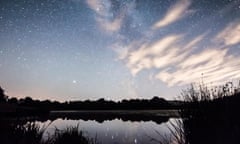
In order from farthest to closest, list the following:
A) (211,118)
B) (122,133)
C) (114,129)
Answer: (114,129) → (122,133) → (211,118)

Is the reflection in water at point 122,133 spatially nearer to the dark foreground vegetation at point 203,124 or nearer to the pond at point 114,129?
the pond at point 114,129

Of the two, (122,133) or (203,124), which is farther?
(122,133)

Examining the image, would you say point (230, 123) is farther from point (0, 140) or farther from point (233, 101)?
point (0, 140)

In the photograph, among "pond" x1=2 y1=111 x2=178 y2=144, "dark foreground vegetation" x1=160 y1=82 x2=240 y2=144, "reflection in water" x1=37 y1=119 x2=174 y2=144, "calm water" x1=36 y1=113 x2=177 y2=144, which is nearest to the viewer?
"dark foreground vegetation" x1=160 y1=82 x2=240 y2=144

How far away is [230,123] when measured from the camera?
4.71 m

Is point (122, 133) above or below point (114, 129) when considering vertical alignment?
below

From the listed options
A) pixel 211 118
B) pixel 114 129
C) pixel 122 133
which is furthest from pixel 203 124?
pixel 114 129

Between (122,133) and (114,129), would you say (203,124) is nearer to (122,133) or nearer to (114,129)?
(122,133)

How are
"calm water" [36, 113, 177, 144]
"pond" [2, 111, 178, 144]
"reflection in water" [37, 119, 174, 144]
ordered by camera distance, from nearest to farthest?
"pond" [2, 111, 178, 144] < "calm water" [36, 113, 177, 144] < "reflection in water" [37, 119, 174, 144]

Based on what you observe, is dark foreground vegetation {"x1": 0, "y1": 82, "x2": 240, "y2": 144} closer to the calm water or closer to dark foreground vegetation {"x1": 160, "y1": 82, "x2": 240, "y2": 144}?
dark foreground vegetation {"x1": 160, "y1": 82, "x2": 240, "y2": 144}

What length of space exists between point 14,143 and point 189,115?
3.63 metres

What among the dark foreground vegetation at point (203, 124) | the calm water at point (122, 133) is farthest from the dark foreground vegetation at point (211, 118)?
the calm water at point (122, 133)

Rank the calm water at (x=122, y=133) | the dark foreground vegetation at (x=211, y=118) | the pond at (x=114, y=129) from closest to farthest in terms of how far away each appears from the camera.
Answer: the dark foreground vegetation at (x=211, y=118)
the pond at (x=114, y=129)
the calm water at (x=122, y=133)

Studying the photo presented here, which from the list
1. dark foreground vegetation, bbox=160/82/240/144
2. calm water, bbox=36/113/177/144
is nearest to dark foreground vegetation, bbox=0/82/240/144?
dark foreground vegetation, bbox=160/82/240/144
